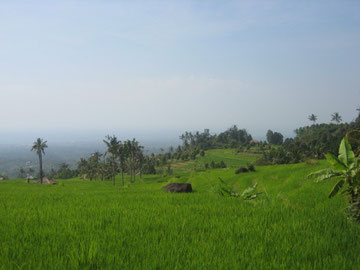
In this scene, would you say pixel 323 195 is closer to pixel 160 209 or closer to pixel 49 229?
pixel 160 209

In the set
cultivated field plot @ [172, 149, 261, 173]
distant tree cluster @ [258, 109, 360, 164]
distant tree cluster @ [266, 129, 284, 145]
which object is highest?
distant tree cluster @ [266, 129, 284, 145]

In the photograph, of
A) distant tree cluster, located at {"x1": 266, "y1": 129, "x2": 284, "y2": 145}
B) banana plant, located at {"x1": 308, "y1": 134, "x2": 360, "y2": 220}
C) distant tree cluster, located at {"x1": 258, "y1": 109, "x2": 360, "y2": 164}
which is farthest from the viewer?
distant tree cluster, located at {"x1": 266, "y1": 129, "x2": 284, "y2": 145}

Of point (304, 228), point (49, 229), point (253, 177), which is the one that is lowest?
point (253, 177)

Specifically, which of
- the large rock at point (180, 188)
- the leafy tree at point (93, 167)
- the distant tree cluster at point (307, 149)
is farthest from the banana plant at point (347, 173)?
the leafy tree at point (93, 167)

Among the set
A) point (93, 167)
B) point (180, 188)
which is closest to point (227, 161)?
point (93, 167)

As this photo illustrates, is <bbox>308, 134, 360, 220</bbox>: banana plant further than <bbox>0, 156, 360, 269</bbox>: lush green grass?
Yes

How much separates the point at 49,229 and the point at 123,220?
5.51 feet

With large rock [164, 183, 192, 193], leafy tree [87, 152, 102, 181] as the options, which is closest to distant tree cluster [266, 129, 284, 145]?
leafy tree [87, 152, 102, 181]

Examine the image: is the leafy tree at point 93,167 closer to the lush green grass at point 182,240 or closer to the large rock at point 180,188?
the large rock at point 180,188

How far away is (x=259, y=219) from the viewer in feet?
18.9

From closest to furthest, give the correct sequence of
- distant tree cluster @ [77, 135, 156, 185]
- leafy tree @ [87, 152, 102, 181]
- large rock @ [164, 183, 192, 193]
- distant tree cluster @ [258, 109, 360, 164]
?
large rock @ [164, 183, 192, 193], distant tree cluster @ [258, 109, 360, 164], distant tree cluster @ [77, 135, 156, 185], leafy tree @ [87, 152, 102, 181]

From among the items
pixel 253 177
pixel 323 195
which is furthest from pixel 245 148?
pixel 323 195

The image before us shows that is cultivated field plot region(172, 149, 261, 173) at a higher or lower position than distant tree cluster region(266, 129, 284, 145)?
lower

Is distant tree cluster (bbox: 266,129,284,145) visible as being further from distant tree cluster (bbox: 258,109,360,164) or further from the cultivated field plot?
distant tree cluster (bbox: 258,109,360,164)
